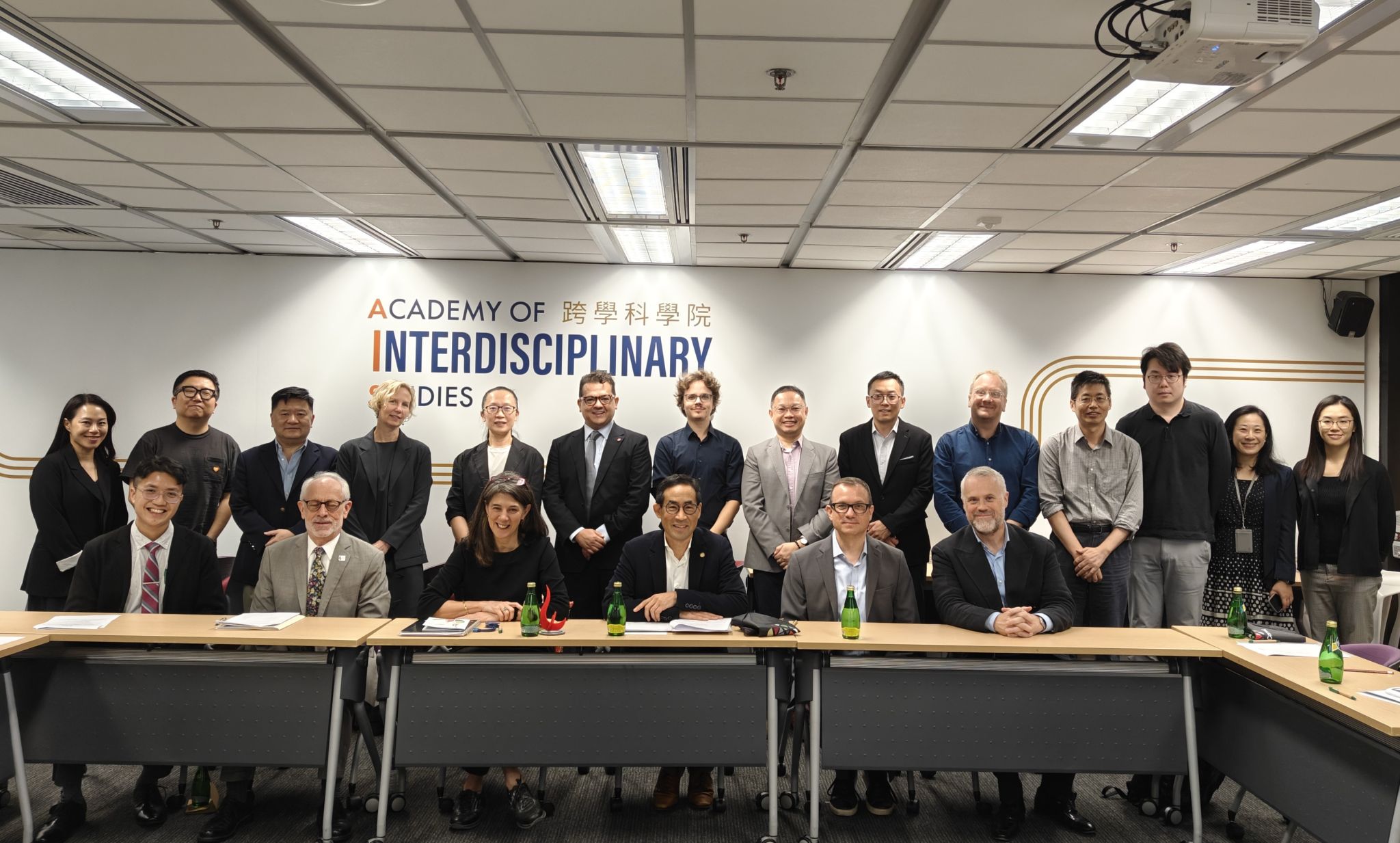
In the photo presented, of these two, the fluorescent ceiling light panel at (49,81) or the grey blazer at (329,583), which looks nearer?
the fluorescent ceiling light panel at (49,81)

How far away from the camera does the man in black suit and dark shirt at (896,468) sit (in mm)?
4973

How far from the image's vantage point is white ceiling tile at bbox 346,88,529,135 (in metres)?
3.42

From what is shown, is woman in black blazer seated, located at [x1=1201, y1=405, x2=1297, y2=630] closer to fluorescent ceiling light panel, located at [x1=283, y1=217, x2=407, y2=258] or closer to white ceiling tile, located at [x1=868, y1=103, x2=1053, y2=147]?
white ceiling tile, located at [x1=868, y1=103, x2=1053, y2=147]

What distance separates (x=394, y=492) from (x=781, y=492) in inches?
87.4

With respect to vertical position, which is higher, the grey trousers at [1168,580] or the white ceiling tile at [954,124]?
the white ceiling tile at [954,124]

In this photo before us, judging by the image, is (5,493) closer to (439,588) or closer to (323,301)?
(323,301)

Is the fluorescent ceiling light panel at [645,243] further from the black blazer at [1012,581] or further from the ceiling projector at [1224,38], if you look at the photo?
the ceiling projector at [1224,38]

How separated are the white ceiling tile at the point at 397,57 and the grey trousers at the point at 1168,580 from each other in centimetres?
404

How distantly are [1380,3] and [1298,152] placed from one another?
155 centimetres

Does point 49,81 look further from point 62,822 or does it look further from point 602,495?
point 602,495

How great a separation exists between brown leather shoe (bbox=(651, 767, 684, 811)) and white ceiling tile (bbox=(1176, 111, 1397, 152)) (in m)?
3.49

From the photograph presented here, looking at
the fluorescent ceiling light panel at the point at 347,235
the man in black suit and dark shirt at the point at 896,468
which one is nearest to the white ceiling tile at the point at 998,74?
the man in black suit and dark shirt at the point at 896,468

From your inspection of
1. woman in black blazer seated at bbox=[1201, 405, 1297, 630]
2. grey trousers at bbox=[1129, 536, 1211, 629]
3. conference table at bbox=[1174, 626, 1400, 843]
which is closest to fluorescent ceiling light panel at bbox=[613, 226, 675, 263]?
grey trousers at bbox=[1129, 536, 1211, 629]

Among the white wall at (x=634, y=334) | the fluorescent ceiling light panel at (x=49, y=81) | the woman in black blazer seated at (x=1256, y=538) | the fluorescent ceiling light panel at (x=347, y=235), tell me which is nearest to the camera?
the fluorescent ceiling light panel at (x=49, y=81)
